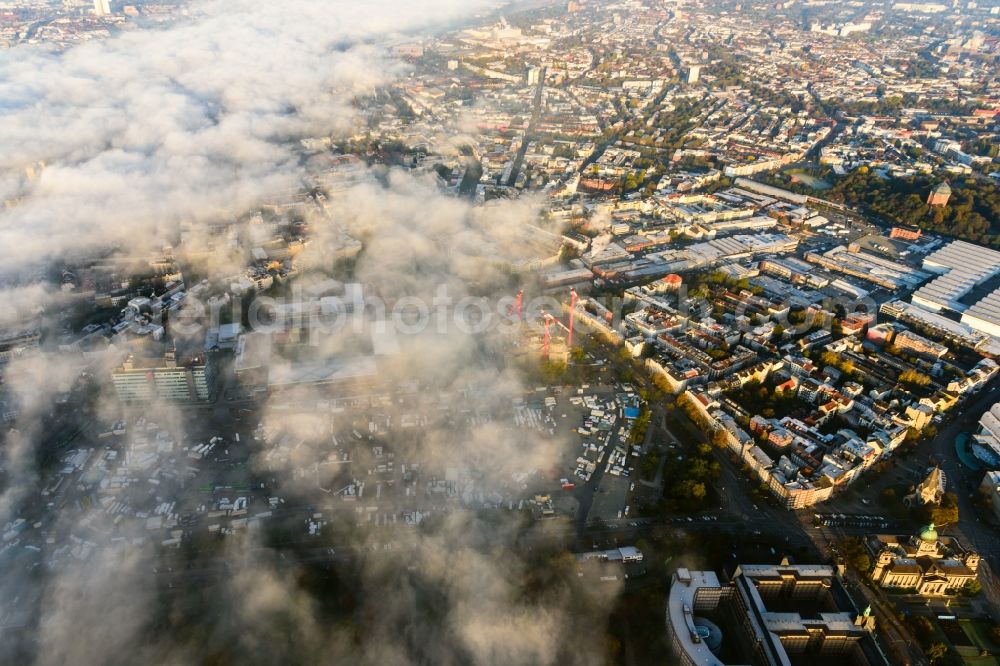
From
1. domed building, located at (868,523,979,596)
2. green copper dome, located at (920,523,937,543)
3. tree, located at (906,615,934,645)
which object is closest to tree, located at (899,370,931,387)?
domed building, located at (868,523,979,596)

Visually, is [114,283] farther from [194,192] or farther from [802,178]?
[802,178]

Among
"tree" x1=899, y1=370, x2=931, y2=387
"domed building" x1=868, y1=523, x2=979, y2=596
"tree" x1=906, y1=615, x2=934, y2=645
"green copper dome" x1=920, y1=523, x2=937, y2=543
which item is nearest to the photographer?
"tree" x1=906, y1=615, x2=934, y2=645

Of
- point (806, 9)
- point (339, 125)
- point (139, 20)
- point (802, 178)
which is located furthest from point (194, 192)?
point (806, 9)

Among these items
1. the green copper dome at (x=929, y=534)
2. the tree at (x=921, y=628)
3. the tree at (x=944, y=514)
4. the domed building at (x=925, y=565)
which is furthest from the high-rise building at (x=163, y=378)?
the tree at (x=944, y=514)

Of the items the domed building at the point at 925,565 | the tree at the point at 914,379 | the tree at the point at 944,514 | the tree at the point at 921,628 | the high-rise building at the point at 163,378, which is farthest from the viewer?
the tree at the point at 914,379

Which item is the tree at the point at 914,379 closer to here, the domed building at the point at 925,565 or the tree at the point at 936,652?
the domed building at the point at 925,565

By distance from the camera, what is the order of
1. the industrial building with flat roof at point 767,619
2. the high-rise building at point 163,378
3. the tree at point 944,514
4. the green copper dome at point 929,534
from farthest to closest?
the high-rise building at point 163,378 < the tree at point 944,514 < the green copper dome at point 929,534 < the industrial building with flat roof at point 767,619

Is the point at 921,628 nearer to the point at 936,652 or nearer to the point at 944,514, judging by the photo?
the point at 936,652

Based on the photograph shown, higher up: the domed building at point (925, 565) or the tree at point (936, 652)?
the domed building at point (925, 565)

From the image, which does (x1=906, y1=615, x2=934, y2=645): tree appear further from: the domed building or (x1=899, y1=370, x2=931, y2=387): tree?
(x1=899, y1=370, x2=931, y2=387): tree
